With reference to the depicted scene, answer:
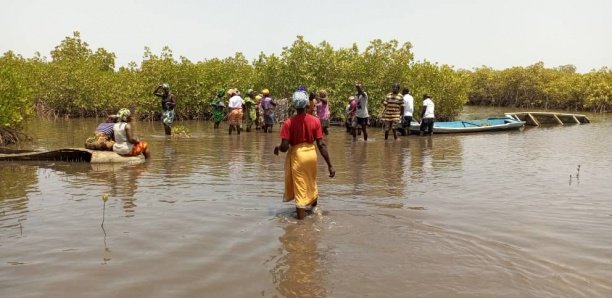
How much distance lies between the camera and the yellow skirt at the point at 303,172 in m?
6.01

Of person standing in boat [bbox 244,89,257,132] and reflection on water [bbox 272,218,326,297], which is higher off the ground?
person standing in boat [bbox 244,89,257,132]

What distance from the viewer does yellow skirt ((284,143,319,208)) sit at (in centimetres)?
601

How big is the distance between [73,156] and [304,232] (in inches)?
271

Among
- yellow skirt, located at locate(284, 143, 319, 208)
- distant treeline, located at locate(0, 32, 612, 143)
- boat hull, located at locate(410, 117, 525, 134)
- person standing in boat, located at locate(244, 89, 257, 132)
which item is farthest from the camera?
distant treeline, located at locate(0, 32, 612, 143)

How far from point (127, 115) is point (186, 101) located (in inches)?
618

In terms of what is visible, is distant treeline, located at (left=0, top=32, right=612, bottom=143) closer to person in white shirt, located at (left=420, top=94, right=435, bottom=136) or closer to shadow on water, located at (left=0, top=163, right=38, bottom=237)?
person in white shirt, located at (left=420, top=94, right=435, bottom=136)

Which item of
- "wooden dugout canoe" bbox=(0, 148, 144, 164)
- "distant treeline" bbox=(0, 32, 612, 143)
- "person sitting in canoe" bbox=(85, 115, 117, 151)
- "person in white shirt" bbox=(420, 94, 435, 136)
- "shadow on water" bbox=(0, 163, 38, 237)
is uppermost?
"distant treeline" bbox=(0, 32, 612, 143)

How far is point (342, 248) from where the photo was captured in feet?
16.2

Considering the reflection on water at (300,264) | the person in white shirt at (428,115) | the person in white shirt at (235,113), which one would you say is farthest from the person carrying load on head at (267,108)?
the reflection on water at (300,264)

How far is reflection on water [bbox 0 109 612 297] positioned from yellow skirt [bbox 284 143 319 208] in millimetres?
334

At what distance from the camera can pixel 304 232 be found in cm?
550

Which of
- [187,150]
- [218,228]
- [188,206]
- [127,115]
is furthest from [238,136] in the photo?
[218,228]

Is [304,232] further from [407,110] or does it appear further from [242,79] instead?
[242,79]

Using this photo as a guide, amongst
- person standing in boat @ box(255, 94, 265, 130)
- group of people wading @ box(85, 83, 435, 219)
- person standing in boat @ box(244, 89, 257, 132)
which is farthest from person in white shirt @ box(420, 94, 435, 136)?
person standing in boat @ box(244, 89, 257, 132)
